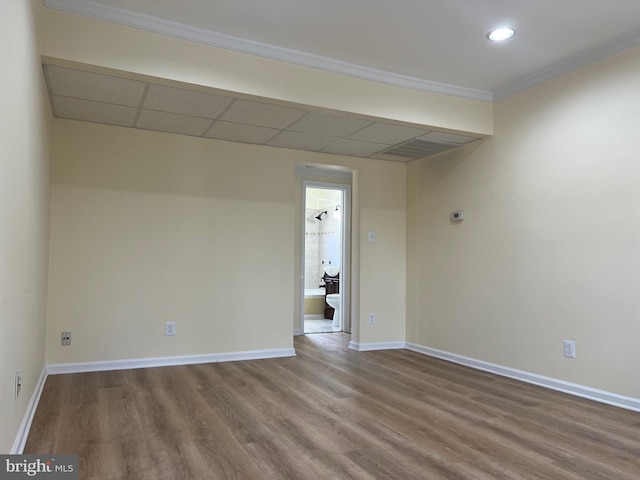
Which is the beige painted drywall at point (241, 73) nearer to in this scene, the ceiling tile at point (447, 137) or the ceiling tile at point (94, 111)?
the ceiling tile at point (447, 137)

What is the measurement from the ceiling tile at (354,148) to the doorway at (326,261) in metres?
1.34

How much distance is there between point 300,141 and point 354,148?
2.01ft

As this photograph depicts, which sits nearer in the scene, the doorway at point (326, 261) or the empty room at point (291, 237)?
the empty room at point (291, 237)

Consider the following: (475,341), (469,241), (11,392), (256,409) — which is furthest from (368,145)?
(11,392)

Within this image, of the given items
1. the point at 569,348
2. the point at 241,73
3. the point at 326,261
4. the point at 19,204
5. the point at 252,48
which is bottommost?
the point at 569,348

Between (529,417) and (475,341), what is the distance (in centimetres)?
145

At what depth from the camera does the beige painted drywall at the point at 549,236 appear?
10.3 ft

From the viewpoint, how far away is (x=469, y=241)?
446cm

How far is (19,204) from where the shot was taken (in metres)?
2.08

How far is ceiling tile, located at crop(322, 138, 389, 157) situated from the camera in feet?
15.0

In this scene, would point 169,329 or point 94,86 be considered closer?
point 94,86

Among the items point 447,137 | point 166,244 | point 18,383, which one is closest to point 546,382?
point 447,137

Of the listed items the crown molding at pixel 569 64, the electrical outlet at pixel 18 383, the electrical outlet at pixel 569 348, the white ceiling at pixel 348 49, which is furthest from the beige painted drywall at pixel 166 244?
the electrical outlet at pixel 569 348

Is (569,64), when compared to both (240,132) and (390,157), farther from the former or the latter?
(240,132)
